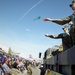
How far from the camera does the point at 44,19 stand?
4.89 m

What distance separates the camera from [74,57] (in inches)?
152

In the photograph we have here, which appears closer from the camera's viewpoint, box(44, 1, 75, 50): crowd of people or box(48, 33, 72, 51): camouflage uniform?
box(44, 1, 75, 50): crowd of people

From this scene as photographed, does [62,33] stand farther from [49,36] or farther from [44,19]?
[44,19]

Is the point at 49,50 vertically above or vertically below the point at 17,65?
above

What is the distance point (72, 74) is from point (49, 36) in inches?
86.6

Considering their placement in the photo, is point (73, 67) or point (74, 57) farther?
point (73, 67)

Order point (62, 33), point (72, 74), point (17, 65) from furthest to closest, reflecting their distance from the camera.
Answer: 1. point (17, 65)
2. point (62, 33)
3. point (72, 74)

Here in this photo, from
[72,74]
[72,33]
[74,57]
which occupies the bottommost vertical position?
[72,74]

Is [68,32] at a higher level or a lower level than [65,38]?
higher

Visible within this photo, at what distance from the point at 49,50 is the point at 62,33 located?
9.62 meters

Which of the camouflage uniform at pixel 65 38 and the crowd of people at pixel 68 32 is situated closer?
the crowd of people at pixel 68 32

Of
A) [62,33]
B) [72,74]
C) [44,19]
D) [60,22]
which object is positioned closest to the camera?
[72,74]

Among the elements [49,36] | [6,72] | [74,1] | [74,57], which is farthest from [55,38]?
[6,72]

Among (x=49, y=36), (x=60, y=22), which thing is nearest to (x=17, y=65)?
(x=49, y=36)
